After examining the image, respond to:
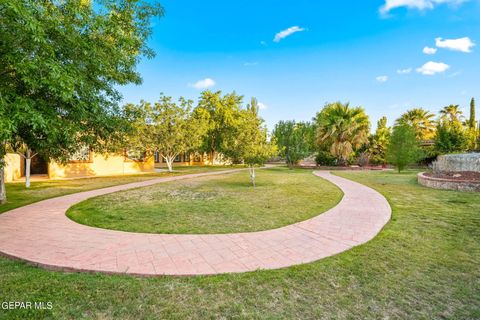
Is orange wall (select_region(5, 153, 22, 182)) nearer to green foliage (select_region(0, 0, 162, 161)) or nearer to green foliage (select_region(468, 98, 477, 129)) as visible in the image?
green foliage (select_region(0, 0, 162, 161))

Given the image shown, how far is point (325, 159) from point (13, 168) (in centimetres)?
2634

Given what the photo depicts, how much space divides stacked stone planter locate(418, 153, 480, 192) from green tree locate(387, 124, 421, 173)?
273 centimetres

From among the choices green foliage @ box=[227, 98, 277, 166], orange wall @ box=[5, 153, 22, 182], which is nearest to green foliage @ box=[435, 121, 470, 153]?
green foliage @ box=[227, 98, 277, 166]

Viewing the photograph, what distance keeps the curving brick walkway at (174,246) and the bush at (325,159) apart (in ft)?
63.4

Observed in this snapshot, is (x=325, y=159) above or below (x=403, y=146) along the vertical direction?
below

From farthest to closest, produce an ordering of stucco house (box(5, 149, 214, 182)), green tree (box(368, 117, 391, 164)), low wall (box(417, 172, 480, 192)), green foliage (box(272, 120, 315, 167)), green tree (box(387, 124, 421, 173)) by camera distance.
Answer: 1. green tree (box(368, 117, 391, 164))
2. green foliage (box(272, 120, 315, 167))
3. green tree (box(387, 124, 421, 173))
4. stucco house (box(5, 149, 214, 182))
5. low wall (box(417, 172, 480, 192))

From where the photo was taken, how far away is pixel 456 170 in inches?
512

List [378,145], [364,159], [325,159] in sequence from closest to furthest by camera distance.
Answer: [325,159] < [378,145] < [364,159]

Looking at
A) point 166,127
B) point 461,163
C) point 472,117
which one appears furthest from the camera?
point 472,117

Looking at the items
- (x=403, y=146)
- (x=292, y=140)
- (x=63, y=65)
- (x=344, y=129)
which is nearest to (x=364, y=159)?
(x=344, y=129)

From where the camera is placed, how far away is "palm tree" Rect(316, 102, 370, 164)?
2259 cm

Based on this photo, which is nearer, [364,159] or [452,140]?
[452,140]

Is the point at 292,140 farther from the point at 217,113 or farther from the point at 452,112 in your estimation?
the point at 452,112

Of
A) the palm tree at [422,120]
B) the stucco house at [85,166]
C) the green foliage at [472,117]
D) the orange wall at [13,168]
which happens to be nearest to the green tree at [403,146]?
the palm tree at [422,120]
